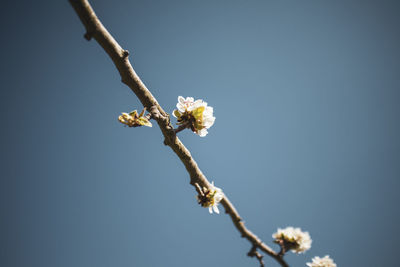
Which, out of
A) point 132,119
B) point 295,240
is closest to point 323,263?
point 295,240

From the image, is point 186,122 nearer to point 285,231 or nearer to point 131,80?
point 131,80

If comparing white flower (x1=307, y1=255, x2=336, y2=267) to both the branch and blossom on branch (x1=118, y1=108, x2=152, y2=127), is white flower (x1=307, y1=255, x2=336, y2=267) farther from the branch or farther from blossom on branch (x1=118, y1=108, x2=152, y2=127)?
blossom on branch (x1=118, y1=108, x2=152, y2=127)

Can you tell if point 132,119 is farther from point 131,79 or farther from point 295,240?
point 295,240

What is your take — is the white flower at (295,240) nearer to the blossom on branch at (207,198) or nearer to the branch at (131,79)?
the blossom on branch at (207,198)

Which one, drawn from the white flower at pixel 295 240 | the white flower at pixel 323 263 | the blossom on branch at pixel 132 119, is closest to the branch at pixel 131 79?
the blossom on branch at pixel 132 119

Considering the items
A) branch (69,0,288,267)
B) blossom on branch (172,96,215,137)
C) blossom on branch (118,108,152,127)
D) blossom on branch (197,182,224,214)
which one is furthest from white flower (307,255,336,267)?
blossom on branch (118,108,152,127)
